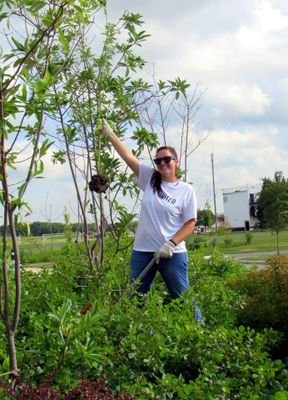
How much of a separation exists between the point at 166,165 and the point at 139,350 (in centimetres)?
170

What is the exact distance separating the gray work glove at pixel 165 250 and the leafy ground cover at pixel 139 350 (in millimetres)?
348

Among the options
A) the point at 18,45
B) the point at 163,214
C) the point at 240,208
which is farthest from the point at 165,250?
the point at 240,208

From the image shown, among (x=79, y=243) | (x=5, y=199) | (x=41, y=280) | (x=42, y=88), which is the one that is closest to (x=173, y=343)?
(x=5, y=199)

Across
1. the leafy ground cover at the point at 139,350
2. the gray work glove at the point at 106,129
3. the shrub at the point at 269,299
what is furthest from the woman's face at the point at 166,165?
the shrub at the point at 269,299

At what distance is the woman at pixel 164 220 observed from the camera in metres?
4.44

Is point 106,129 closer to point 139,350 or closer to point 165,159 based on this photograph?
point 165,159

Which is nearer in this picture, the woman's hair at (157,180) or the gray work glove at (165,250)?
the gray work glove at (165,250)

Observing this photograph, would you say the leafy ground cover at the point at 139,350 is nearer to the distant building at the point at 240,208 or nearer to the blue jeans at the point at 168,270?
the blue jeans at the point at 168,270

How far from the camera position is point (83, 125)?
518cm

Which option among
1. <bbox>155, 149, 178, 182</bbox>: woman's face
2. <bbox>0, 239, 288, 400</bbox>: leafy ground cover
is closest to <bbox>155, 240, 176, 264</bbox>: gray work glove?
<bbox>0, 239, 288, 400</bbox>: leafy ground cover

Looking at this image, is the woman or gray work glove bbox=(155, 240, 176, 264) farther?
the woman

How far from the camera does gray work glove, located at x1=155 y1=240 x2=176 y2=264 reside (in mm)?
4266

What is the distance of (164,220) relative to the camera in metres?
4.50

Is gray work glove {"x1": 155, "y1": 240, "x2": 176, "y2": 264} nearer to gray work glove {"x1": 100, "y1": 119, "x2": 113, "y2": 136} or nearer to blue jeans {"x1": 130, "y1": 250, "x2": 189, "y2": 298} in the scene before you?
blue jeans {"x1": 130, "y1": 250, "x2": 189, "y2": 298}
